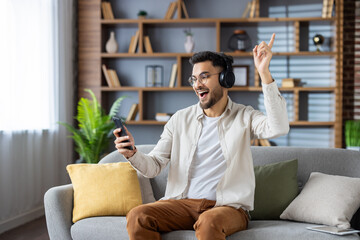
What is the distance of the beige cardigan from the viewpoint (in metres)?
2.10

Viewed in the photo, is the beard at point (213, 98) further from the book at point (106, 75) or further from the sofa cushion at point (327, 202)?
the book at point (106, 75)

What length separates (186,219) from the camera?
226 cm

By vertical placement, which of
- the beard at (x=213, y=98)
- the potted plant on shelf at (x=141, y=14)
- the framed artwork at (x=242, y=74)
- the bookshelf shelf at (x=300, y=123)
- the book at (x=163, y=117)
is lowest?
the bookshelf shelf at (x=300, y=123)

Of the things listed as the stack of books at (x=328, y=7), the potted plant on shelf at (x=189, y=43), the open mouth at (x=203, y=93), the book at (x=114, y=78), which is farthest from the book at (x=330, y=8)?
the open mouth at (x=203, y=93)

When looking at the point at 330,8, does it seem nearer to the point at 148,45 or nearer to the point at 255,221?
the point at 148,45

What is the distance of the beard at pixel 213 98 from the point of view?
7.74 feet

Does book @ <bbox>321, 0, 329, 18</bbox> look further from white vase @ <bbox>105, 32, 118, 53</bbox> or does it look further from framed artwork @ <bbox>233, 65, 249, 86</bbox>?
white vase @ <bbox>105, 32, 118, 53</bbox>

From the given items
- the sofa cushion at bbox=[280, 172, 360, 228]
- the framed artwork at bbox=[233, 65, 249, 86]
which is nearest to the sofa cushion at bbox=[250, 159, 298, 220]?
the sofa cushion at bbox=[280, 172, 360, 228]

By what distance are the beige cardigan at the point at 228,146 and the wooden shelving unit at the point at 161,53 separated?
2.52m

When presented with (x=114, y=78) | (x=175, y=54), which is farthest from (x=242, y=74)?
(x=114, y=78)

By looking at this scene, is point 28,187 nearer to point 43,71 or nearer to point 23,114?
point 23,114

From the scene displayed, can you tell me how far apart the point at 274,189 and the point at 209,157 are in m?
0.48

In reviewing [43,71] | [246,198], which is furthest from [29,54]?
[246,198]

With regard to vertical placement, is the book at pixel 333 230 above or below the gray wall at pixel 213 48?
below
